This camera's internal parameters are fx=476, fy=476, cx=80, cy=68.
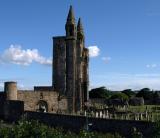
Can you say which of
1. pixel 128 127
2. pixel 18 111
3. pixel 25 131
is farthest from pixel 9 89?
pixel 25 131

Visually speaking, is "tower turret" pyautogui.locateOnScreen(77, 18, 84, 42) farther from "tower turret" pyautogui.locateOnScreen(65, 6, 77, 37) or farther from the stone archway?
the stone archway

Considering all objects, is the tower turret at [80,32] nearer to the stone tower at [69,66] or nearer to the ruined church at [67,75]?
the ruined church at [67,75]

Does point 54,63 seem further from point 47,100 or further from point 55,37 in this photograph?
point 47,100

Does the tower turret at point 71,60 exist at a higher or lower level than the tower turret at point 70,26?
lower

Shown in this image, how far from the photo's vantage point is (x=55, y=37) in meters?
56.0

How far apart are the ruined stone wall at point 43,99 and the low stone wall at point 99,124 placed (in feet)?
27.2

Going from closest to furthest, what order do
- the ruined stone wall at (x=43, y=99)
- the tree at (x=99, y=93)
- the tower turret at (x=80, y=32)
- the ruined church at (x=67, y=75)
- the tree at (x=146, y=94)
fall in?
the ruined stone wall at (x=43, y=99) → the ruined church at (x=67, y=75) → the tower turret at (x=80, y=32) → the tree at (x=146, y=94) → the tree at (x=99, y=93)

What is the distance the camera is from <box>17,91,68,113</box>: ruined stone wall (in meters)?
47.3

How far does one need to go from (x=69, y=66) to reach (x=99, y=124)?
25.4m

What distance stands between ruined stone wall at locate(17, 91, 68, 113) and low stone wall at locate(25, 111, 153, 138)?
8287mm

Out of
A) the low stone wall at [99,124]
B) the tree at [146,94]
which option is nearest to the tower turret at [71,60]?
the low stone wall at [99,124]

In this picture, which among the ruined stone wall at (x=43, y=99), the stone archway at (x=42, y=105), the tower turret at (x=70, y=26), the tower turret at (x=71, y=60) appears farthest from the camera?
the tower turret at (x=70, y=26)

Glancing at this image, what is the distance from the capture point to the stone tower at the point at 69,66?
55.0 metres

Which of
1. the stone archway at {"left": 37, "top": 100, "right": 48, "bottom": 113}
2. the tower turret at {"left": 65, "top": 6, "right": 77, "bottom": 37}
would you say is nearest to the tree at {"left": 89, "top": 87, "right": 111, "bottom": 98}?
the tower turret at {"left": 65, "top": 6, "right": 77, "bottom": 37}
